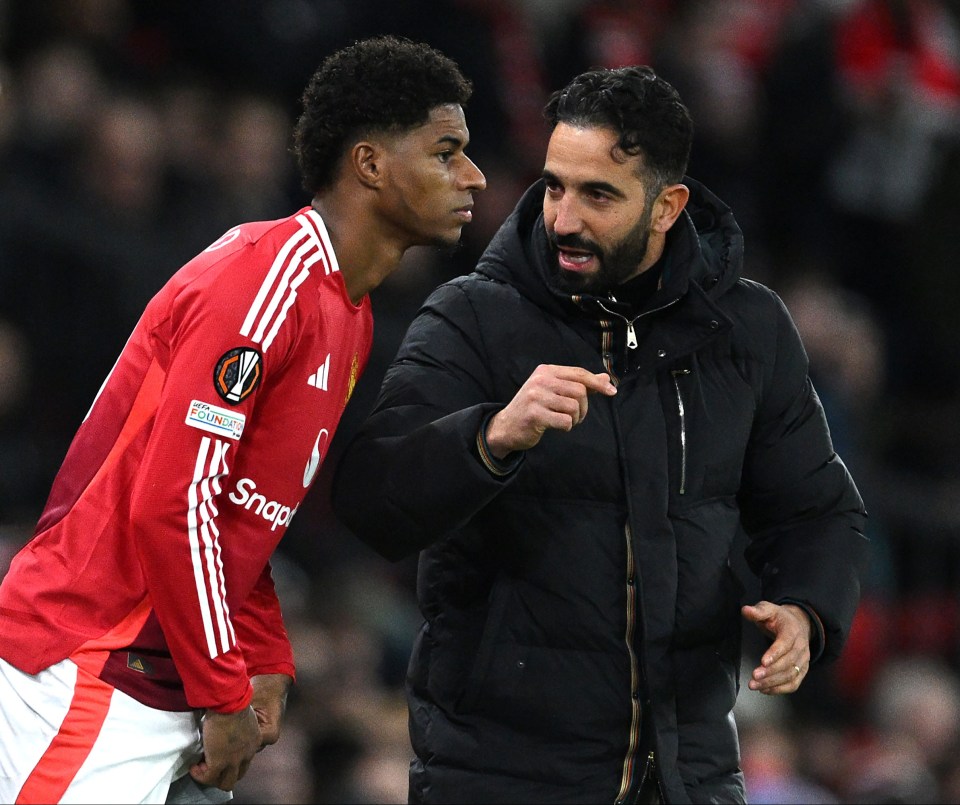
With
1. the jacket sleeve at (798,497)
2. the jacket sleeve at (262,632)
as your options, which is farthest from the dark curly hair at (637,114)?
the jacket sleeve at (262,632)

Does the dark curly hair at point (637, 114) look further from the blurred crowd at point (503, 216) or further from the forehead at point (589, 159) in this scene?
the blurred crowd at point (503, 216)

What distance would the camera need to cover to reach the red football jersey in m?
2.80

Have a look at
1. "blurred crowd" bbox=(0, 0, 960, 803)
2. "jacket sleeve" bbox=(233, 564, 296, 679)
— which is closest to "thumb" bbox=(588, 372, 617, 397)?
"jacket sleeve" bbox=(233, 564, 296, 679)

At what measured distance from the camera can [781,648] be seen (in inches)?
125

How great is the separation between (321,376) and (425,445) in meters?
0.24

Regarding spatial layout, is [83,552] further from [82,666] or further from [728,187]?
[728,187]

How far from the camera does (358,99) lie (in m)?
3.15

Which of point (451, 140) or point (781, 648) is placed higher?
point (451, 140)

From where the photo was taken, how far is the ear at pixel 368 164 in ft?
10.3

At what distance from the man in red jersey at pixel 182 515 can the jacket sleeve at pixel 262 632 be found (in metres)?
0.06

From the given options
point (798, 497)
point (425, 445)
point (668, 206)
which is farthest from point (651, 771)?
point (668, 206)

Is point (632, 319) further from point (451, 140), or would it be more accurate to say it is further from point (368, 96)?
point (368, 96)

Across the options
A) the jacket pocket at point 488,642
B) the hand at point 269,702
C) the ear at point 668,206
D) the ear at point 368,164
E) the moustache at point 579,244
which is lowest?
the hand at point 269,702

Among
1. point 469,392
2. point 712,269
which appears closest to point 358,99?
point 469,392
